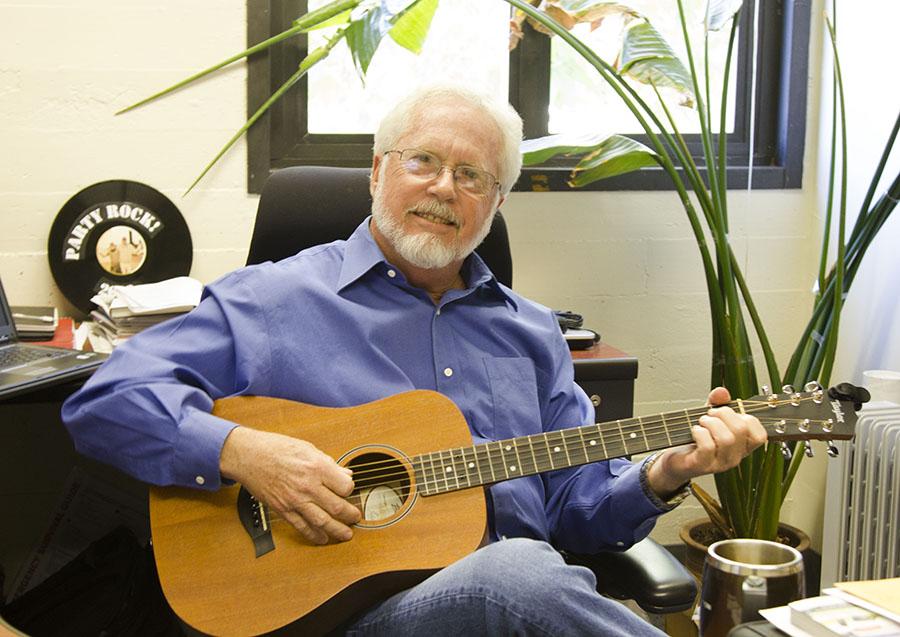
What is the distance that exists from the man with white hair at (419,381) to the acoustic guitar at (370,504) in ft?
0.11

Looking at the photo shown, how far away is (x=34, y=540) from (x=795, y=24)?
2.41 meters

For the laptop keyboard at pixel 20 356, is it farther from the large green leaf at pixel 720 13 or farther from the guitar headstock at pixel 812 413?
the large green leaf at pixel 720 13

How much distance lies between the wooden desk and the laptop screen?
115cm

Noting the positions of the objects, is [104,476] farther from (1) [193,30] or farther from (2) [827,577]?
(2) [827,577]

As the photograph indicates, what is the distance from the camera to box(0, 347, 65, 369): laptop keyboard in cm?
191

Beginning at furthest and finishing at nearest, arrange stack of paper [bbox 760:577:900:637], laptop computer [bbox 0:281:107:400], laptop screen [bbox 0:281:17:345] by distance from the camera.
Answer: laptop screen [bbox 0:281:17:345]
laptop computer [bbox 0:281:107:400]
stack of paper [bbox 760:577:900:637]

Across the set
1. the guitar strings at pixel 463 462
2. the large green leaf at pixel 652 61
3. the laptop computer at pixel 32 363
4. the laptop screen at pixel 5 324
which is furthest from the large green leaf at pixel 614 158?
the laptop screen at pixel 5 324

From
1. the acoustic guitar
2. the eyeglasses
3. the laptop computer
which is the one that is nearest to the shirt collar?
the eyeglasses

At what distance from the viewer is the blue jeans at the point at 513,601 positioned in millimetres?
1293

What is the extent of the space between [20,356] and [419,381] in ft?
2.53

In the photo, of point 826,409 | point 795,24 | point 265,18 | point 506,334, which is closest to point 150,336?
point 506,334

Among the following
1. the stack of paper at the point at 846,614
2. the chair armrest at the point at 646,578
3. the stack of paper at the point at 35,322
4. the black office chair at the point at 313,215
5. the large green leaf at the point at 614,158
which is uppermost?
the large green leaf at the point at 614,158

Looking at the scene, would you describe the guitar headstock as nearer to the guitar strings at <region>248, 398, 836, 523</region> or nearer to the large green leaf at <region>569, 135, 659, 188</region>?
the guitar strings at <region>248, 398, 836, 523</region>

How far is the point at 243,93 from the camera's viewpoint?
2613 millimetres
